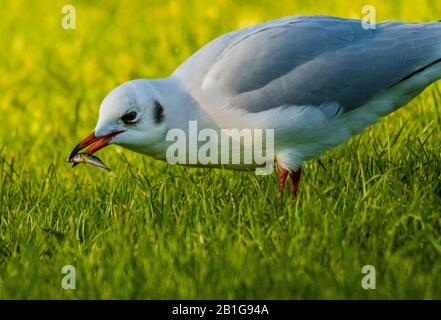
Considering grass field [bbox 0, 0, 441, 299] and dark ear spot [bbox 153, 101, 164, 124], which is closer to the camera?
grass field [bbox 0, 0, 441, 299]

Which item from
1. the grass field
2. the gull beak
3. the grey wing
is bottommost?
the grass field

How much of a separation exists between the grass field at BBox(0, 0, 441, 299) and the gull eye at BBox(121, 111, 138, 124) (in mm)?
437

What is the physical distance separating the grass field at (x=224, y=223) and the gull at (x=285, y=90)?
302 millimetres

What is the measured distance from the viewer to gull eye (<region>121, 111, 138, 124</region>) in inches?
210

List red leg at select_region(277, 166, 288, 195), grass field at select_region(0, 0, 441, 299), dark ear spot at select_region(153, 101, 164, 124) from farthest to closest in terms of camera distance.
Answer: red leg at select_region(277, 166, 288, 195)
dark ear spot at select_region(153, 101, 164, 124)
grass field at select_region(0, 0, 441, 299)

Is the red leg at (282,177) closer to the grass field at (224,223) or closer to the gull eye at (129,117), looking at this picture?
the grass field at (224,223)

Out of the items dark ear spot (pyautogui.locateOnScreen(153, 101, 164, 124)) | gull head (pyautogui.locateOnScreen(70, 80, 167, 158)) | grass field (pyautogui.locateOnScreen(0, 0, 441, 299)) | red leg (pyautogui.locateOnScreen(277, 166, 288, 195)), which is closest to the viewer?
grass field (pyautogui.locateOnScreen(0, 0, 441, 299))

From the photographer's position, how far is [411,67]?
18.9ft

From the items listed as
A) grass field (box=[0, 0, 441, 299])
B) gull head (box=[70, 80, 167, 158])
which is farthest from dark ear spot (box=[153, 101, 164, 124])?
grass field (box=[0, 0, 441, 299])

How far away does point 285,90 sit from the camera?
5516 millimetres

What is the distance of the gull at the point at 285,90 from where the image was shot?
17.7ft

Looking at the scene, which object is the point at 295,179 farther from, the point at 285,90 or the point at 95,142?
the point at 95,142

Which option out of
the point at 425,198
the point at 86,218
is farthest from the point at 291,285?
the point at 86,218

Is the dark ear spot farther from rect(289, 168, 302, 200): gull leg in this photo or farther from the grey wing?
rect(289, 168, 302, 200): gull leg
